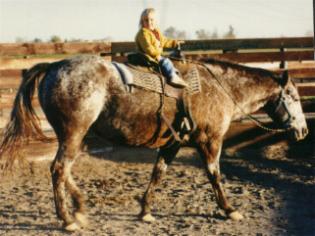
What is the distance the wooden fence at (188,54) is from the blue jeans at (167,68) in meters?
3.22

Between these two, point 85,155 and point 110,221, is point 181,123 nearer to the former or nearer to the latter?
point 110,221

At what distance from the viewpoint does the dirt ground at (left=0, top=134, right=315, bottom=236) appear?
5637mm

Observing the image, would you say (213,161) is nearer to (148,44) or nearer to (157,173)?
(157,173)

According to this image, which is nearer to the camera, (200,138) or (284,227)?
(284,227)

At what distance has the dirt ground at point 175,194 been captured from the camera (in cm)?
564

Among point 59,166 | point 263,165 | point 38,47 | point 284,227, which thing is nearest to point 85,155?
point 38,47

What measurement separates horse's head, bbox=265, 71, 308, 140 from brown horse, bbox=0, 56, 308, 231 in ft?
0.04

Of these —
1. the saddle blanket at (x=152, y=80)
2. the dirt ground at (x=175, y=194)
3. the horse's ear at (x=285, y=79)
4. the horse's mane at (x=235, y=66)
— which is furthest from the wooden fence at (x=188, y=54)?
the saddle blanket at (x=152, y=80)

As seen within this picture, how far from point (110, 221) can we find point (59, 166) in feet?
2.93

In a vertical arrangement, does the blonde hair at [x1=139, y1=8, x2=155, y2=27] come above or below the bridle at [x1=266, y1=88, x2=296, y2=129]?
above

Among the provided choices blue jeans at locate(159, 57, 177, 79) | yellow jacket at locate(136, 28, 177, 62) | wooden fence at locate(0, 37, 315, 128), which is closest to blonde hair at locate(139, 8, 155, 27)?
yellow jacket at locate(136, 28, 177, 62)

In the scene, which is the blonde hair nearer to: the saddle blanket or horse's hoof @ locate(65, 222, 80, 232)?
the saddle blanket

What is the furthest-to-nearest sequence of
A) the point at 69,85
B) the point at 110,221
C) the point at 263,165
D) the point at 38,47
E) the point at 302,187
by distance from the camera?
the point at 38,47, the point at 263,165, the point at 302,187, the point at 110,221, the point at 69,85

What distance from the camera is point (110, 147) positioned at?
30.7 ft
